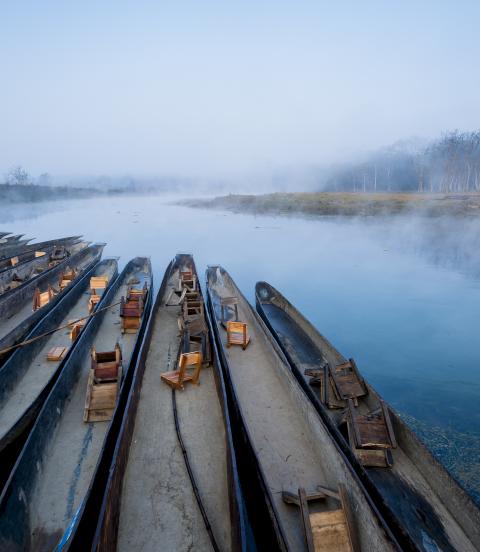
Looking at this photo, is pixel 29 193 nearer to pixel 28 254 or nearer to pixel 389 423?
pixel 28 254

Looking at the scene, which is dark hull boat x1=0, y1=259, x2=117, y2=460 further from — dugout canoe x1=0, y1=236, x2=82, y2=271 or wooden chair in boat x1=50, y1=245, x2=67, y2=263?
wooden chair in boat x1=50, y1=245, x2=67, y2=263

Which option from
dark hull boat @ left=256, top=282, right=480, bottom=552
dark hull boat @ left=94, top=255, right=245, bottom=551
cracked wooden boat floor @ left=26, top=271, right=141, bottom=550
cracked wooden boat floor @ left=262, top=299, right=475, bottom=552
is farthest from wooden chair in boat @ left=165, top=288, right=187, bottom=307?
cracked wooden boat floor @ left=262, top=299, right=475, bottom=552

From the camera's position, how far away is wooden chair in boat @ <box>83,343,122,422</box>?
740cm

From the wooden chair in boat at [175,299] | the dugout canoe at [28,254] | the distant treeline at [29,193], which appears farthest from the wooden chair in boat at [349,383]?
the distant treeline at [29,193]

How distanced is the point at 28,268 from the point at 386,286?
74.3ft

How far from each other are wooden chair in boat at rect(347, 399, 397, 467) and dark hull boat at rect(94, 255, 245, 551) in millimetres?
2565

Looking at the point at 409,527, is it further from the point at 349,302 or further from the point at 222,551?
the point at 349,302

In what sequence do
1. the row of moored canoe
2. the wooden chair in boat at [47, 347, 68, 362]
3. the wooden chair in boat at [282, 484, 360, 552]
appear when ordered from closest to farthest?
the wooden chair in boat at [282, 484, 360, 552] < the row of moored canoe < the wooden chair in boat at [47, 347, 68, 362]

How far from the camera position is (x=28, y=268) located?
19.9m

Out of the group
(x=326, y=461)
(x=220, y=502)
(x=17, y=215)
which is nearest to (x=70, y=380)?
(x=220, y=502)

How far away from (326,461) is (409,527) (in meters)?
1.49

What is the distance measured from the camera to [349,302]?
19906mm

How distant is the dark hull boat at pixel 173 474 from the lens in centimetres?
489

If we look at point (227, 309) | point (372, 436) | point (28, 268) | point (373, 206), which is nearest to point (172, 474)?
point (372, 436)
